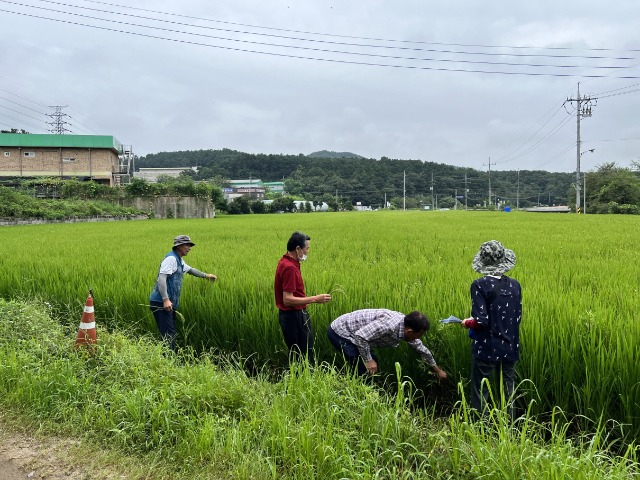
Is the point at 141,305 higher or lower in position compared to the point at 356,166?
lower

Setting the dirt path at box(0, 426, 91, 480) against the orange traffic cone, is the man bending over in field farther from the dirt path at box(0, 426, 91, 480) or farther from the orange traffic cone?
the orange traffic cone

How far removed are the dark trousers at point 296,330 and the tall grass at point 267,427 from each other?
1.74ft

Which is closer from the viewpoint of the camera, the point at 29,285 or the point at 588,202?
the point at 29,285

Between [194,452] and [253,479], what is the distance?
46 centimetres

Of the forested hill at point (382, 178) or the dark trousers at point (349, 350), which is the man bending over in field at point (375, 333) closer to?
the dark trousers at point (349, 350)

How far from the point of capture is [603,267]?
5.69 m

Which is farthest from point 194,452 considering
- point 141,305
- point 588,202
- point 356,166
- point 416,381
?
point 356,166

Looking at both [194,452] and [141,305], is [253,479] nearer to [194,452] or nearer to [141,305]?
[194,452]

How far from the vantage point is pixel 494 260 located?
9.11ft

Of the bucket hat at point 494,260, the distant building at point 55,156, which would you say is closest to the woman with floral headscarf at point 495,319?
the bucket hat at point 494,260

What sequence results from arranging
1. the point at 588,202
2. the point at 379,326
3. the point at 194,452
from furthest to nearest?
the point at 588,202, the point at 379,326, the point at 194,452

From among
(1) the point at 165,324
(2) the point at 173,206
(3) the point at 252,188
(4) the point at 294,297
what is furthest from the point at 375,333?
(3) the point at 252,188

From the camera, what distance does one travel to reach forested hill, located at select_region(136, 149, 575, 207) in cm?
9238

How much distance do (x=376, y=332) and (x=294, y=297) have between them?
2.47ft
